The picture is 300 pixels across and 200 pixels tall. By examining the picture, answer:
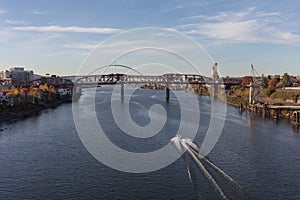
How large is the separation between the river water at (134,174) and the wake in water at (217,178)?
59mm

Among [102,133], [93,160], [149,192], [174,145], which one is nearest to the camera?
[149,192]

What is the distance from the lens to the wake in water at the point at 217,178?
3.43 meters

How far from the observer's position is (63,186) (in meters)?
3.70

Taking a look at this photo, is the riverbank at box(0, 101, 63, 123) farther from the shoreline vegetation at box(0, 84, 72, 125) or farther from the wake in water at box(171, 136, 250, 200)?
the wake in water at box(171, 136, 250, 200)

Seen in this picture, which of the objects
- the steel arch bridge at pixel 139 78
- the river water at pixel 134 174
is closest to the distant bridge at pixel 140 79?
the steel arch bridge at pixel 139 78

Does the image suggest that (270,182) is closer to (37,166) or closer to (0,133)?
(37,166)

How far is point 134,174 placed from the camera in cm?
409

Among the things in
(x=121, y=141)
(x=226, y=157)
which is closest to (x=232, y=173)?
(x=226, y=157)

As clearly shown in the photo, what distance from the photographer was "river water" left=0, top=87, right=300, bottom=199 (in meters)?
3.51

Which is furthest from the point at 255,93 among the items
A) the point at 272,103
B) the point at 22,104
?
the point at 22,104

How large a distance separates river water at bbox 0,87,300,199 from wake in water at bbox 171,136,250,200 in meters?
0.06

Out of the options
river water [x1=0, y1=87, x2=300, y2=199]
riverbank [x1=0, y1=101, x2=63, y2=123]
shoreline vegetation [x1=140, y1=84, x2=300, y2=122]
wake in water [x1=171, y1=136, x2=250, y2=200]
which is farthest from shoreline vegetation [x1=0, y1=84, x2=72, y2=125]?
shoreline vegetation [x1=140, y1=84, x2=300, y2=122]

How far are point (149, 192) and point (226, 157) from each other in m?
1.74

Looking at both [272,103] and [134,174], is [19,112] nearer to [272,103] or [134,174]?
[134,174]
